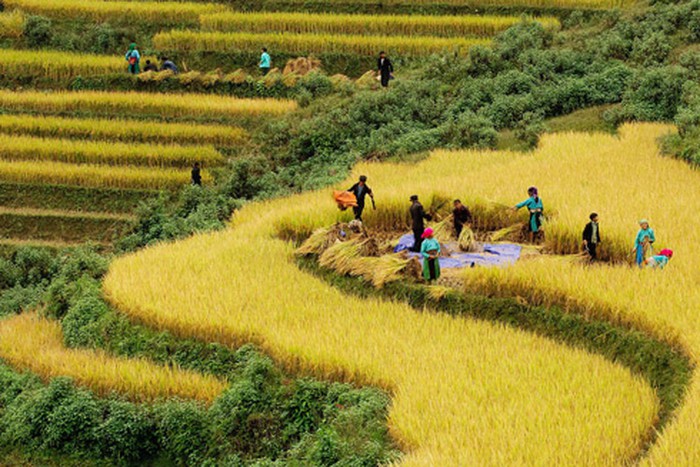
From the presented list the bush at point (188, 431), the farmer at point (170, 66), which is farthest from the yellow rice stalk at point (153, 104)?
the bush at point (188, 431)

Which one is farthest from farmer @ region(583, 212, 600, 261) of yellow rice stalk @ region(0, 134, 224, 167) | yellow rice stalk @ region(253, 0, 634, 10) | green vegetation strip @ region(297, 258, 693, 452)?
yellow rice stalk @ region(253, 0, 634, 10)

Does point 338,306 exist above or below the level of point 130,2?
below

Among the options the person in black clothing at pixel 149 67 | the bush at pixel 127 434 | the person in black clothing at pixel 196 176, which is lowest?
the bush at pixel 127 434

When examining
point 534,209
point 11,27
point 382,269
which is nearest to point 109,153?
point 11,27

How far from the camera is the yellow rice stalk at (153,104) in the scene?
25375 mm

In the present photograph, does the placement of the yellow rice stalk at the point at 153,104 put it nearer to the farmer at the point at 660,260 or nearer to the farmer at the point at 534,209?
the farmer at the point at 534,209

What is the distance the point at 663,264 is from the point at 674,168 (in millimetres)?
4883

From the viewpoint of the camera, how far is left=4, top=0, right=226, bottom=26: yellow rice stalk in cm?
3030

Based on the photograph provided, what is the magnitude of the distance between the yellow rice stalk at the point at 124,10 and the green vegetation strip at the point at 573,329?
50.9 feet

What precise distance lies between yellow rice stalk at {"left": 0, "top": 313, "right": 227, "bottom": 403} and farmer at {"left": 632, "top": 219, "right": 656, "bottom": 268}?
487 centimetres

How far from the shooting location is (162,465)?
43.9ft

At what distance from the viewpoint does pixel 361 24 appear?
28828 mm

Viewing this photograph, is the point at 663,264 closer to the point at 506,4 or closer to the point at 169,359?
the point at 169,359

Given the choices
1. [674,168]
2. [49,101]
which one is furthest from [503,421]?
[49,101]
